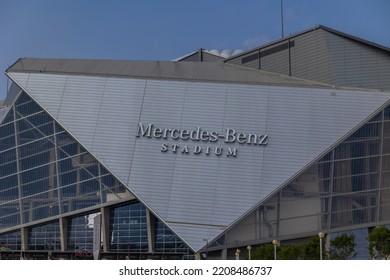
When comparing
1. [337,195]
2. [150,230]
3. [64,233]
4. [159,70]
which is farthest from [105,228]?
[337,195]

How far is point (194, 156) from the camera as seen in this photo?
69750 mm

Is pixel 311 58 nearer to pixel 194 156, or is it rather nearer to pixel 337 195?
pixel 337 195

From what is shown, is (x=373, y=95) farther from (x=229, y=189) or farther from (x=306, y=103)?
(x=229, y=189)

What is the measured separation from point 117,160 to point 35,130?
8723 mm

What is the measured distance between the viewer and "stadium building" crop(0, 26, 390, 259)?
224 feet

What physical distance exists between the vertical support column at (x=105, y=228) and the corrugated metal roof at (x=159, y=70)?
490 inches

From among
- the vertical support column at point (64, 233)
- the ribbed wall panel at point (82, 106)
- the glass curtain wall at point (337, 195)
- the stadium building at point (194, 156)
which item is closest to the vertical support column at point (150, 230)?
the stadium building at point (194, 156)

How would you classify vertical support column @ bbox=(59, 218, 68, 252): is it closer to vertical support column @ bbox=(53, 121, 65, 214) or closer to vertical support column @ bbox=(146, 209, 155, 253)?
vertical support column @ bbox=(53, 121, 65, 214)

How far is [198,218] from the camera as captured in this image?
225ft

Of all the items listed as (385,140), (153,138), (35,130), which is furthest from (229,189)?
(35,130)

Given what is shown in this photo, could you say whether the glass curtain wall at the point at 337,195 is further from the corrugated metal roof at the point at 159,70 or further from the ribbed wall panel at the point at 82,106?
the ribbed wall panel at the point at 82,106

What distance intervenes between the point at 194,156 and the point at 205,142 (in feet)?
5.09

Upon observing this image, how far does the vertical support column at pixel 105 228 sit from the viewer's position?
7200cm
